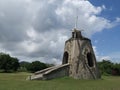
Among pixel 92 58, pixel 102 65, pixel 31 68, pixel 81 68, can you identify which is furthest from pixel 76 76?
pixel 31 68

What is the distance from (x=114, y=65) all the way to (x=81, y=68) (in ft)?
155

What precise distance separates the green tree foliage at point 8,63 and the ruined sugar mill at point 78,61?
165 feet

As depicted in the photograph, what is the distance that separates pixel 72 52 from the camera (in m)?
43.6

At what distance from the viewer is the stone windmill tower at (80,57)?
42.5 m

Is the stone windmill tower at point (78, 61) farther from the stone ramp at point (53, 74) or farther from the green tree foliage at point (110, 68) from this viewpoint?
the green tree foliage at point (110, 68)

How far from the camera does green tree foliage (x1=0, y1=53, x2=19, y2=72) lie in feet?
301

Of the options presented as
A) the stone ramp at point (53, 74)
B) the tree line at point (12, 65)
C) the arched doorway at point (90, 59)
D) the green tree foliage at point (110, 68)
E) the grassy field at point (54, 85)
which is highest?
the tree line at point (12, 65)

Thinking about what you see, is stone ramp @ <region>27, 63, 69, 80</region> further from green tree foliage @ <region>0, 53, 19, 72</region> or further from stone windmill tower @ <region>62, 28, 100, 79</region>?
green tree foliage @ <region>0, 53, 19, 72</region>

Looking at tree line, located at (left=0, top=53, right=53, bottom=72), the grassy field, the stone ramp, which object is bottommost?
the grassy field

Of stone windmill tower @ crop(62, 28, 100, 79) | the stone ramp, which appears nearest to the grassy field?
the stone ramp

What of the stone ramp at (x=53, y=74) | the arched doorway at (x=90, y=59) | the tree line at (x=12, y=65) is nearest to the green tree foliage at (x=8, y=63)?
the tree line at (x=12, y=65)

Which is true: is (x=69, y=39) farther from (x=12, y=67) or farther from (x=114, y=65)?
(x=12, y=67)

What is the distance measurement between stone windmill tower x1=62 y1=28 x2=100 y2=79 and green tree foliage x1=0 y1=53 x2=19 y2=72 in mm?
50590

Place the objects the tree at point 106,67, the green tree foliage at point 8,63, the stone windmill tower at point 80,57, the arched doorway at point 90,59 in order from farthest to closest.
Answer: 1. the green tree foliage at point 8,63
2. the tree at point 106,67
3. the arched doorway at point 90,59
4. the stone windmill tower at point 80,57
